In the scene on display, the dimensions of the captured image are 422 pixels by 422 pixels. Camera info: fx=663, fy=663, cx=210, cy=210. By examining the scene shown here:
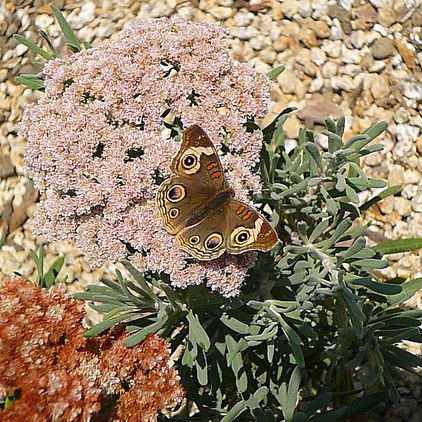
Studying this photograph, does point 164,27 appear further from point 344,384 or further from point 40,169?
point 344,384

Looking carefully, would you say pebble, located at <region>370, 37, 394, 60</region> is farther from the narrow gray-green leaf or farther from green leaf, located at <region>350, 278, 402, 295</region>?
the narrow gray-green leaf

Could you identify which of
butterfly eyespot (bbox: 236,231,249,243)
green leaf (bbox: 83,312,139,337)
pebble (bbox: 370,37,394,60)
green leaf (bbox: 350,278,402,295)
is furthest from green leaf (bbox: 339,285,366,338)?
pebble (bbox: 370,37,394,60)

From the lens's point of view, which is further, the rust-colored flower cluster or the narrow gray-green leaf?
the narrow gray-green leaf

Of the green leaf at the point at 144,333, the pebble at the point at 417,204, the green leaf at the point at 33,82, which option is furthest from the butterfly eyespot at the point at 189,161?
the pebble at the point at 417,204

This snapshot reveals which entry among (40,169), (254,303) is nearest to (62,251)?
(40,169)

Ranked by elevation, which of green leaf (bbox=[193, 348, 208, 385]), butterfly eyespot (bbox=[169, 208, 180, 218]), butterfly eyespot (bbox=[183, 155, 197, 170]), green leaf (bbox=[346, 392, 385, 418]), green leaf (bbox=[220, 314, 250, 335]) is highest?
butterfly eyespot (bbox=[183, 155, 197, 170])
